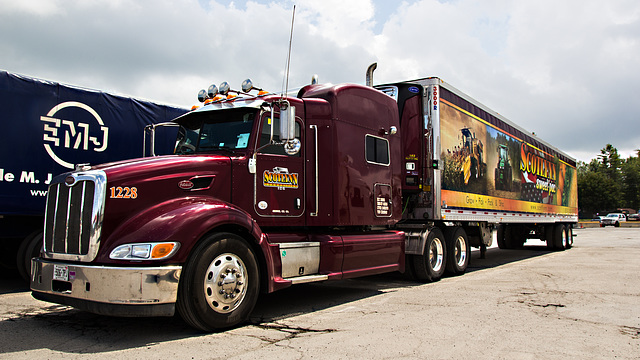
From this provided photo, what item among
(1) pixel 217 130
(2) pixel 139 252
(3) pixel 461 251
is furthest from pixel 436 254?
(2) pixel 139 252

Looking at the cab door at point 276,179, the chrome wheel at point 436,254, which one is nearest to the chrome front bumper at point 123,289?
the cab door at point 276,179

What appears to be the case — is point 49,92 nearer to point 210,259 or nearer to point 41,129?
point 41,129

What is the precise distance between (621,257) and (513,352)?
12089 millimetres

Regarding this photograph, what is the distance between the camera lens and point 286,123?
5.80 metres

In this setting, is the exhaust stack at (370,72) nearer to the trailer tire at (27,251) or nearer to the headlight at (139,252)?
the headlight at (139,252)

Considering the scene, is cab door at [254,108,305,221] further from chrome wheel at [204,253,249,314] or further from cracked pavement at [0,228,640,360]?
cracked pavement at [0,228,640,360]

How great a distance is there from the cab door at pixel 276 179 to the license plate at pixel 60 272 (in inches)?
85.6

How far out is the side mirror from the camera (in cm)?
577

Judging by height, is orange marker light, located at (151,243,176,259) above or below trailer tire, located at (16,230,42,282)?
above

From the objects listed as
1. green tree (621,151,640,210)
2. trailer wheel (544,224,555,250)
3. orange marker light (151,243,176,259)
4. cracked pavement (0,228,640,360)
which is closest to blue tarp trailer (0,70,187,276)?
cracked pavement (0,228,640,360)

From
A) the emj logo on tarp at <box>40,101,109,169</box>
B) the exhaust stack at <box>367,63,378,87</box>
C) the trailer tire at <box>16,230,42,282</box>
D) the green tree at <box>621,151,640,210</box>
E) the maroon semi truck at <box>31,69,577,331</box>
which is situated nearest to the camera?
the maroon semi truck at <box>31,69,577,331</box>

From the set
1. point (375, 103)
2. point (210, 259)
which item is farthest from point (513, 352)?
point (375, 103)

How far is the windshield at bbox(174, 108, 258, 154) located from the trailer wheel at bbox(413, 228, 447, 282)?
4556 millimetres

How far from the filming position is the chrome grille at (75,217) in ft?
16.1
